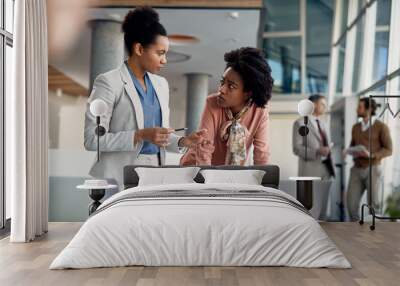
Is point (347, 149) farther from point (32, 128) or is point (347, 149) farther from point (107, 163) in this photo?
point (32, 128)

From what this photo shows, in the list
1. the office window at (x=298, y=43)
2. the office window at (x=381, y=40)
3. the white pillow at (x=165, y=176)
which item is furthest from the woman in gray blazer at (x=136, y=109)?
the office window at (x=381, y=40)

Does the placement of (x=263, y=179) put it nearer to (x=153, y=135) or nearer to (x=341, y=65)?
(x=153, y=135)

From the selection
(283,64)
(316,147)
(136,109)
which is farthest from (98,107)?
(316,147)

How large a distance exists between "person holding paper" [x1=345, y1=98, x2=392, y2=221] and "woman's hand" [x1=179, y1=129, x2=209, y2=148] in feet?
5.68

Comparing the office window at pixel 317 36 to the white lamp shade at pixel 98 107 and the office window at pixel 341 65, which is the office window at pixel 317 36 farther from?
the white lamp shade at pixel 98 107

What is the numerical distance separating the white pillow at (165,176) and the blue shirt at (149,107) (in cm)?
50

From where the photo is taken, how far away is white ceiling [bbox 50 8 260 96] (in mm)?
7246

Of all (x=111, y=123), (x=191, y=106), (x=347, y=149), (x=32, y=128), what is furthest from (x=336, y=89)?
(x=32, y=128)

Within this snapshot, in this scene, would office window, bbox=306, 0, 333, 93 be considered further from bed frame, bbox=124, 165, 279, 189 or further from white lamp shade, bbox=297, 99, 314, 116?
bed frame, bbox=124, 165, 279, 189

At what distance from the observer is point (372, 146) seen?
23.9ft

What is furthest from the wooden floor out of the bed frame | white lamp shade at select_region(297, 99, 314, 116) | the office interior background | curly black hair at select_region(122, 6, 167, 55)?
curly black hair at select_region(122, 6, 167, 55)

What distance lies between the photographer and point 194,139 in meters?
7.20

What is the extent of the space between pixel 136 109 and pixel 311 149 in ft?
7.05

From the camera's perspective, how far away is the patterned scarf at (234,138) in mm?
7141
